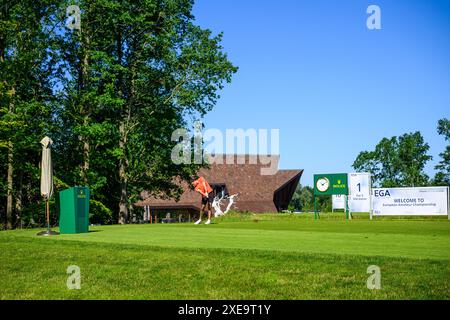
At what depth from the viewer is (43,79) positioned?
130 ft

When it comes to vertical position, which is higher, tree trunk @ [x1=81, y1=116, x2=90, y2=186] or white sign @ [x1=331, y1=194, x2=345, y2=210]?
tree trunk @ [x1=81, y1=116, x2=90, y2=186]

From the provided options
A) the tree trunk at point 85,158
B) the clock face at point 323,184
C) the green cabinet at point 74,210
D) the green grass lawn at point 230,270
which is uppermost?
the tree trunk at point 85,158

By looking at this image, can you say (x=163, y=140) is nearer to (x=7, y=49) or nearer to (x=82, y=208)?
(x=7, y=49)

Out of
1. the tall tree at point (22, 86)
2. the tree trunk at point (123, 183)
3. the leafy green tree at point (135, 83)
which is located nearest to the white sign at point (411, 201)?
the leafy green tree at point (135, 83)

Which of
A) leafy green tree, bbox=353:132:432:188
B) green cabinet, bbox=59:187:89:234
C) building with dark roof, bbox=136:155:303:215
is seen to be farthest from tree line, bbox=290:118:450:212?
green cabinet, bbox=59:187:89:234

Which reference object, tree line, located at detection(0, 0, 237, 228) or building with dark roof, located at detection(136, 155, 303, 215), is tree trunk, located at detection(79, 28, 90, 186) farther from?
building with dark roof, located at detection(136, 155, 303, 215)

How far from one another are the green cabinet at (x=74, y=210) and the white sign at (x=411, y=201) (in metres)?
30.4

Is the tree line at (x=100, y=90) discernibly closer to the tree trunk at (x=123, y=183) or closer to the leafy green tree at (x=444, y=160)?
the tree trunk at (x=123, y=183)

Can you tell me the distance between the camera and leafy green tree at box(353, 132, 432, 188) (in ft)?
356

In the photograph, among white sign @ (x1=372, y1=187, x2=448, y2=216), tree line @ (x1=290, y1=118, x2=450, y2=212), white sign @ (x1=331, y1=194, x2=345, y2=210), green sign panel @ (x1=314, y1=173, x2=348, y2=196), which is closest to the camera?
white sign @ (x1=372, y1=187, x2=448, y2=216)

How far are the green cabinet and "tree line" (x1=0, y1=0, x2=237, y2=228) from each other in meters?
18.0

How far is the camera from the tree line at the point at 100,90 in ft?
120

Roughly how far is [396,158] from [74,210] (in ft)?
322

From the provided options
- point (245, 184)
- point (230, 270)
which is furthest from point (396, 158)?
point (230, 270)
